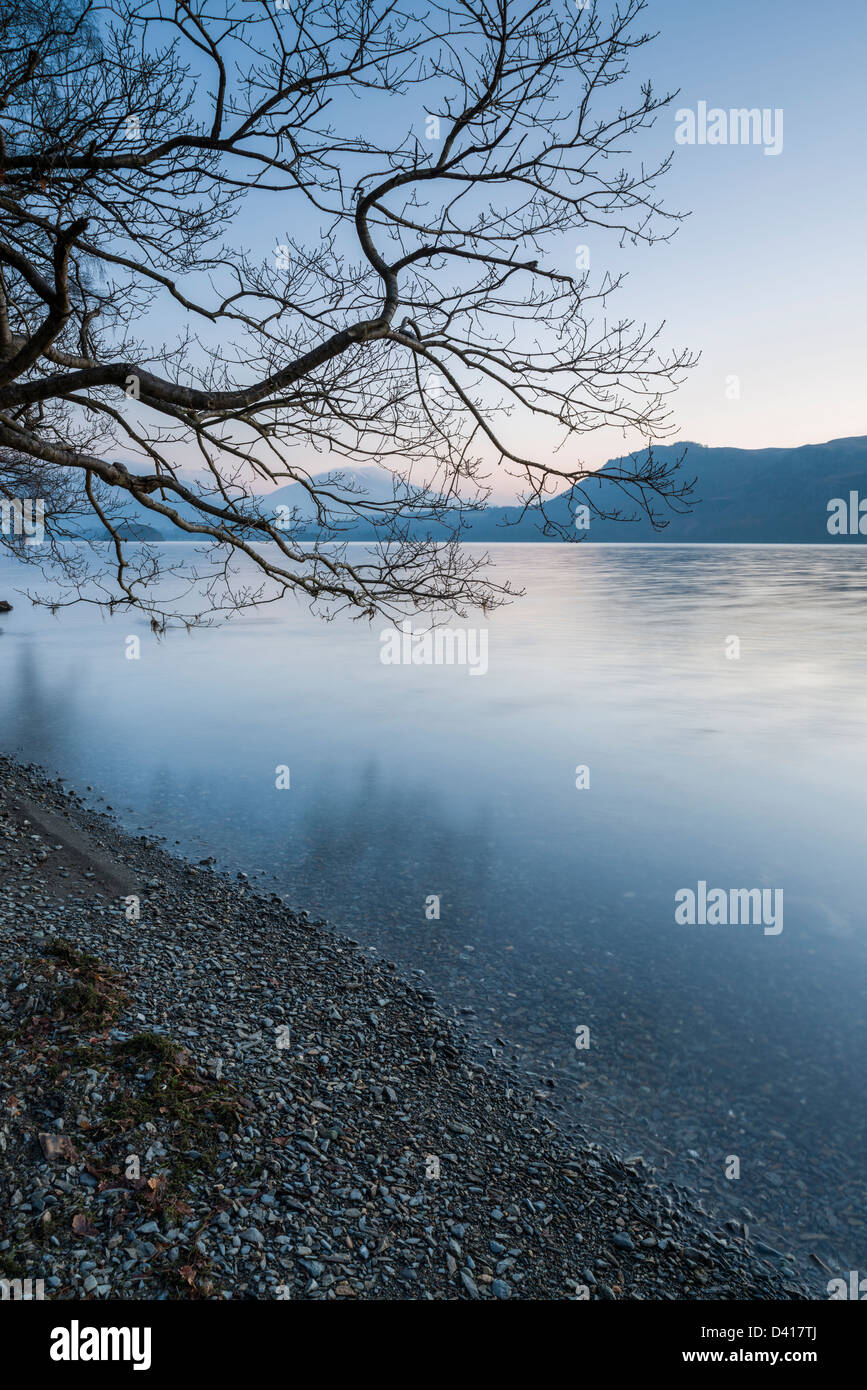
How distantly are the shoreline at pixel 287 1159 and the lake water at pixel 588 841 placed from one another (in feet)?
2.58

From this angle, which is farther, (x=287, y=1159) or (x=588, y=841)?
(x=588, y=841)

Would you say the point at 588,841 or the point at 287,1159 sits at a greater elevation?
the point at 287,1159

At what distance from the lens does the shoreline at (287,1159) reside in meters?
4.27

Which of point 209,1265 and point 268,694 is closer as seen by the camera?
point 209,1265

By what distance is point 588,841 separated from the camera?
42.4ft

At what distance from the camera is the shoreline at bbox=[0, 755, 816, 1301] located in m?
4.27

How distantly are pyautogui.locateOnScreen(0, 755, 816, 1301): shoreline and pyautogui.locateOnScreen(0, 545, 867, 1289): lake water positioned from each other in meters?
0.79

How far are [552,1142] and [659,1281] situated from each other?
132cm

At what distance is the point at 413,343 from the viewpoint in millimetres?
6129

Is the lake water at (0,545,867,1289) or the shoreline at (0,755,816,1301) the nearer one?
the shoreline at (0,755,816,1301)

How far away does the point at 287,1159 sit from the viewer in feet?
16.5

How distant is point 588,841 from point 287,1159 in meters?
8.70
